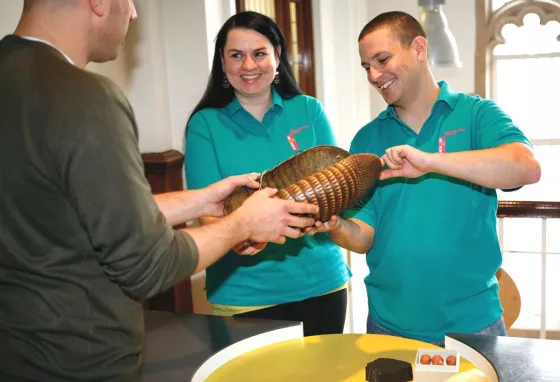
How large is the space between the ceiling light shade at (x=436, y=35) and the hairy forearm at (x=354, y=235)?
191 cm

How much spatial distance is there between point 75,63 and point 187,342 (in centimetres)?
68

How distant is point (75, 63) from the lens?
1272mm

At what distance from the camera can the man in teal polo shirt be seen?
179 cm

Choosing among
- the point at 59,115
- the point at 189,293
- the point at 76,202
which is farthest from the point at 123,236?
the point at 189,293

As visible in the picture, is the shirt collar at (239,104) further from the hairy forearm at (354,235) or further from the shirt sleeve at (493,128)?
the shirt sleeve at (493,128)

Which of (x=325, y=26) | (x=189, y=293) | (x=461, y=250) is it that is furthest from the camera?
(x=325, y=26)

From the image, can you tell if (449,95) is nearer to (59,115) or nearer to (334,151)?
(334,151)

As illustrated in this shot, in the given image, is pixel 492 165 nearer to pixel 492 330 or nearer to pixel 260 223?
pixel 492 330

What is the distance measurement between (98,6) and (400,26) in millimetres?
937

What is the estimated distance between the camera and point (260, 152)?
217 cm

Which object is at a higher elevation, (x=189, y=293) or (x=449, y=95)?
(x=449, y=95)

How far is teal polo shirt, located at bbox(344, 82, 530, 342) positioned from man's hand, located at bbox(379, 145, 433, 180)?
0.28 ft

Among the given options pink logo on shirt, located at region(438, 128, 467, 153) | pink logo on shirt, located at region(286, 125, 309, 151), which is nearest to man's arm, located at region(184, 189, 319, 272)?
pink logo on shirt, located at region(438, 128, 467, 153)

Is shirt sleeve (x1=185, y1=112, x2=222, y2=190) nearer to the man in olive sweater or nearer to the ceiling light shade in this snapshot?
the man in olive sweater
